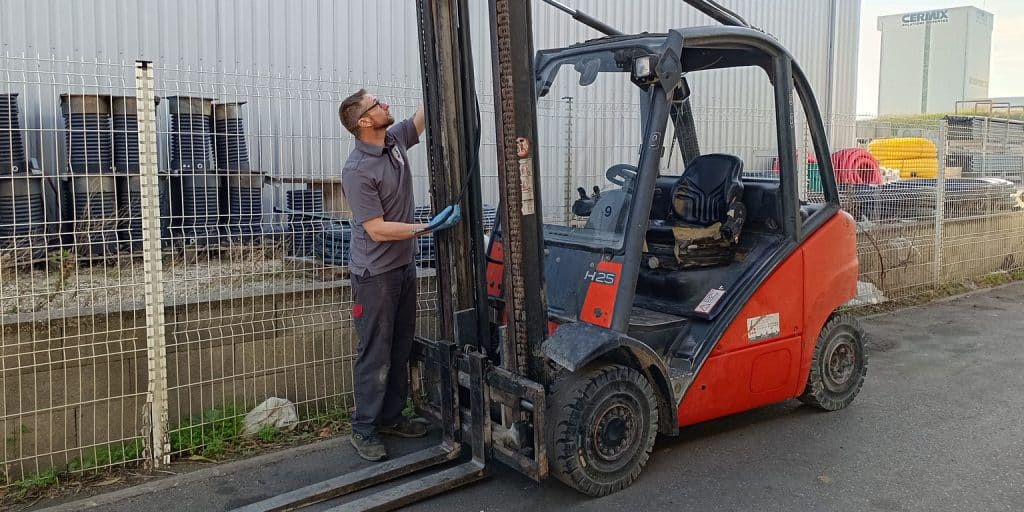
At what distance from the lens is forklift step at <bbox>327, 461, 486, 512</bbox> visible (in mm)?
3795

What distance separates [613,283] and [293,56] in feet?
16.4

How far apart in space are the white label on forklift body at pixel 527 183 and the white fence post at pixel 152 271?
203cm

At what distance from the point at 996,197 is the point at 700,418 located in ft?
28.2

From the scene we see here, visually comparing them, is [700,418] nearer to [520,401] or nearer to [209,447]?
[520,401]

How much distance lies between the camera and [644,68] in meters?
4.01

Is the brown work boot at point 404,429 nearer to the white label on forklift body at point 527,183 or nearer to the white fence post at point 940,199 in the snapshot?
the white label on forklift body at point 527,183

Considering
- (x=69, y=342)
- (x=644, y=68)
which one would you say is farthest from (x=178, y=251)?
(x=644, y=68)

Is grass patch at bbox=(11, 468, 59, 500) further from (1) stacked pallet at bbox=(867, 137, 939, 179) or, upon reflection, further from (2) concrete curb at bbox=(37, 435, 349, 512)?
(1) stacked pallet at bbox=(867, 137, 939, 179)

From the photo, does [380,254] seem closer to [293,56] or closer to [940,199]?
[293,56]

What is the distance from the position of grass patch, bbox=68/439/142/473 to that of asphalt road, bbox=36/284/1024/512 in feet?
1.10

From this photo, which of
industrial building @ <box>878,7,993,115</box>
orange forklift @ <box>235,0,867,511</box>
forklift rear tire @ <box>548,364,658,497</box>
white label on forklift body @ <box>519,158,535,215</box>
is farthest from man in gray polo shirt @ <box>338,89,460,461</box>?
industrial building @ <box>878,7,993,115</box>

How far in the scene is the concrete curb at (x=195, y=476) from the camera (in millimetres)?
4000

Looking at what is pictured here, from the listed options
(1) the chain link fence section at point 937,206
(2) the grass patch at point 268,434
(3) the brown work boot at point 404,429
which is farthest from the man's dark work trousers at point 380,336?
(1) the chain link fence section at point 937,206

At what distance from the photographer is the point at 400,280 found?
4555mm
